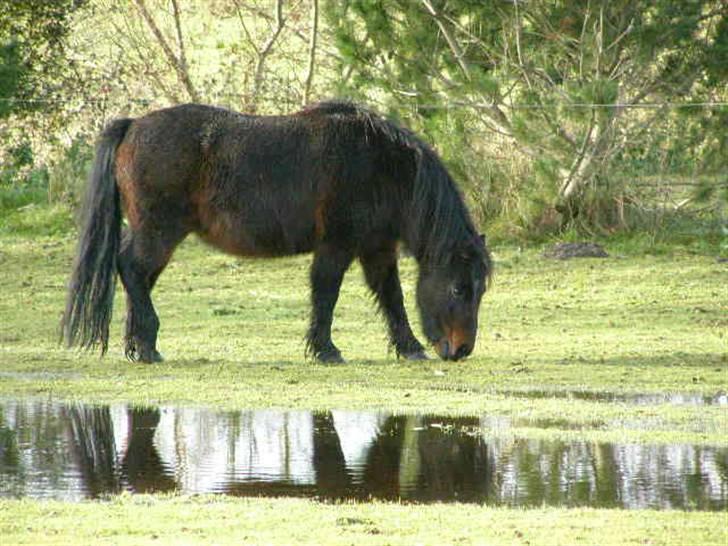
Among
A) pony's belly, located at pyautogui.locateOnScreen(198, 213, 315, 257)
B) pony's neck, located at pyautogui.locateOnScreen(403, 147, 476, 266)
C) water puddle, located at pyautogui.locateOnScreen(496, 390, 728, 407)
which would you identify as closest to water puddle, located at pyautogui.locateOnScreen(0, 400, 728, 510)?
water puddle, located at pyautogui.locateOnScreen(496, 390, 728, 407)

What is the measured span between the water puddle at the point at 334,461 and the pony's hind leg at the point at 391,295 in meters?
2.88

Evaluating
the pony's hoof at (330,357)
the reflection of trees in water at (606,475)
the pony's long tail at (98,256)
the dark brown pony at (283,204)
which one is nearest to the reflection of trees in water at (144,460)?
the reflection of trees in water at (606,475)

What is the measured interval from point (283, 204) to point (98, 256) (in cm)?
160

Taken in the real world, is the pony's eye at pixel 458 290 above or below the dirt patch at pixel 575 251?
below

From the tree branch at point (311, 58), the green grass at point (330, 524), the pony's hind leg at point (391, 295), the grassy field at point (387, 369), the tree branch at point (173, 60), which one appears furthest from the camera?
the tree branch at point (173, 60)

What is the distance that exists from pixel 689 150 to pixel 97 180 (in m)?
9.33

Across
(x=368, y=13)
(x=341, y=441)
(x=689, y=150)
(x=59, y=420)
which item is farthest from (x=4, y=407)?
(x=689, y=150)

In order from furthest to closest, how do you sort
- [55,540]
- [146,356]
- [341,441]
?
1. [146,356]
2. [341,441]
3. [55,540]

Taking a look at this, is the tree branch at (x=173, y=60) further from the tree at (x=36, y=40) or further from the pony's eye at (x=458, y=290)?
the pony's eye at (x=458, y=290)

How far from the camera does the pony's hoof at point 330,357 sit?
12070 millimetres

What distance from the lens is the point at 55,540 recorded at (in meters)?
5.94

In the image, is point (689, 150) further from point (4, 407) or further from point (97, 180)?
point (4, 407)

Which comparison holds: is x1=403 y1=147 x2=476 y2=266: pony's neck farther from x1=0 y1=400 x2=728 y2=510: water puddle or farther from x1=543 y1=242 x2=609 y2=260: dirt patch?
x1=543 y1=242 x2=609 y2=260: dirt patch

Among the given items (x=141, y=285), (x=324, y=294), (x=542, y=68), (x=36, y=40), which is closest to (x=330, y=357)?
(x=324, y=294)
